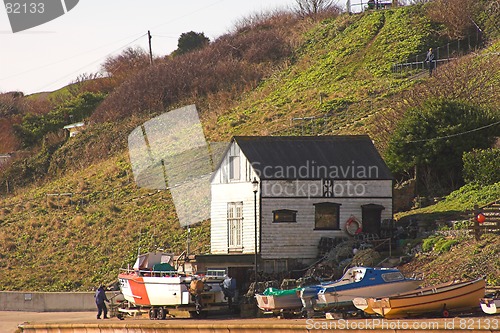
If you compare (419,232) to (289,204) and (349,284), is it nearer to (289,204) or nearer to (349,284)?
(289,204)

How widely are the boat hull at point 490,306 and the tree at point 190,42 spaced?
85.7 metres

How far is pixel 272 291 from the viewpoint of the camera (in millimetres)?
32938

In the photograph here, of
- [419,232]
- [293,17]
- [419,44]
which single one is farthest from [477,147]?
[293,17]

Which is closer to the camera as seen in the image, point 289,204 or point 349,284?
point 349,284

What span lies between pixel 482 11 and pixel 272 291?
57.7m

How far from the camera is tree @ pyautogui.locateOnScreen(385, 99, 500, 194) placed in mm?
48031

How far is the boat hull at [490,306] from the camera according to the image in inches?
1057

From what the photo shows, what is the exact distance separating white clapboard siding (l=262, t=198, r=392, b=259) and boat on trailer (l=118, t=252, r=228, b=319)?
3087 millimetres

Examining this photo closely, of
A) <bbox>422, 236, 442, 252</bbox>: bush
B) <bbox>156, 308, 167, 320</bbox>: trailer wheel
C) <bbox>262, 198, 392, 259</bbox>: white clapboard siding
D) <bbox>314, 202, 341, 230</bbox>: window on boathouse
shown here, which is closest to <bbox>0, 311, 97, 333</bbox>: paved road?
<bbox>156, 308, 167, 320</bbox>: trailer wheel

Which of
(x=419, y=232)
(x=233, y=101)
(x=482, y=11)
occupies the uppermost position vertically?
(x=482, y=11)

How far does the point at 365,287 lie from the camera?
3147cm

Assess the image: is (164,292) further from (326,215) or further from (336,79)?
(336,79)

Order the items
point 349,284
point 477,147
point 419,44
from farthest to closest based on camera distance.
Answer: point 419,44
point 477,147
point 349,284

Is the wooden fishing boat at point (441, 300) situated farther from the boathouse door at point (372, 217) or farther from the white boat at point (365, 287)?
the boathouse door at point (372, 217)
